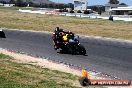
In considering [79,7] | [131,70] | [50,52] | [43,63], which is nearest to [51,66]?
[43,63]

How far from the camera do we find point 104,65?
17141 mm

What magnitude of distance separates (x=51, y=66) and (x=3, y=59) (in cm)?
232

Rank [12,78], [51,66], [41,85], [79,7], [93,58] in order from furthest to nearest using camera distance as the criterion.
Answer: [79,7] → [93,58] → [51,66] → [12,78] → [41,85]

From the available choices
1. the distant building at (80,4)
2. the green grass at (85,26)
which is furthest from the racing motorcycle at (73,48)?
the distant building at (80,4)

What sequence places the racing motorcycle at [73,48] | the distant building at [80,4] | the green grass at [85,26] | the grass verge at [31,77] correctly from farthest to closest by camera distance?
the distant building at [80,4], the green grass at [85,26], the racing motorcycle at [73,48], the grass verge at [31,77]

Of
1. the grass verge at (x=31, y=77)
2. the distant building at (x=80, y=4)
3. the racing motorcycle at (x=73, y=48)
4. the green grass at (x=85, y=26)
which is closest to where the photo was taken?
the grass verge at (x=31, y=77)

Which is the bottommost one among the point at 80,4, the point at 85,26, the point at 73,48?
the point at 80,4

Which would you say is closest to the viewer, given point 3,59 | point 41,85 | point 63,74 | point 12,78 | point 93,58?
point 41,85

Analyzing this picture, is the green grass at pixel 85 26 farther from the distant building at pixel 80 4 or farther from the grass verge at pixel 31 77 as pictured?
the distant building at pixel 80 4

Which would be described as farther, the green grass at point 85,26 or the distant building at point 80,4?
the distant building at point 80,4

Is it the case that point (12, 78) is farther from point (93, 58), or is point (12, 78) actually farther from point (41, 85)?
point (93, 58)

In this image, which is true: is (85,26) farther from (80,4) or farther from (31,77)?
(80,4)

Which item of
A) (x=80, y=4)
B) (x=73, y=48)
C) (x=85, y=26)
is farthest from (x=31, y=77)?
(x=80, y=4)

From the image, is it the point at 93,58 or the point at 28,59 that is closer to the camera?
the point at 28,59
